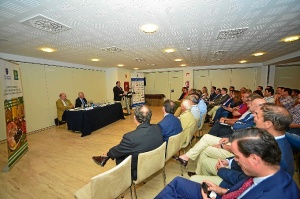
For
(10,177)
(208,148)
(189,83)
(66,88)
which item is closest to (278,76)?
(189,83)

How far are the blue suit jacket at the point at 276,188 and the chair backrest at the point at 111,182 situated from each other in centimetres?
102

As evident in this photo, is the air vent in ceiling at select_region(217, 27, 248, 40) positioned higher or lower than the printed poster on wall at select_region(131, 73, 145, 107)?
higher

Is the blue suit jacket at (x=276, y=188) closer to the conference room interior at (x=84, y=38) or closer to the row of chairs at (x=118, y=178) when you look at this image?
the row of chairs at (x=118, y=178)

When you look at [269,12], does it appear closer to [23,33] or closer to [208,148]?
[208,148]

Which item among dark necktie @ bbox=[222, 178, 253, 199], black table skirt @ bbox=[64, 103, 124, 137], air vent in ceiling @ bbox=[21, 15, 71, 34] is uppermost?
air vent in ceiling @ bbox=[21, 15, 71, 34]

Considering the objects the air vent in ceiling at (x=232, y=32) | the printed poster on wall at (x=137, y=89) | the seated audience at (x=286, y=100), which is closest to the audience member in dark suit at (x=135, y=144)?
the air vent in ceiling at (x=232, y=32)

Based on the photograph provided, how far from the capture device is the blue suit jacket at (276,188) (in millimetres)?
846

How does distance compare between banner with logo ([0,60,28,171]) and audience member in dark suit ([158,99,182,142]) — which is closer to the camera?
audience member in dark suit ([158,99,182,142])

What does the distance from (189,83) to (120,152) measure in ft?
28.3

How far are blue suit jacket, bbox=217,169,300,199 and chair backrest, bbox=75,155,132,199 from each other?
1.02 m

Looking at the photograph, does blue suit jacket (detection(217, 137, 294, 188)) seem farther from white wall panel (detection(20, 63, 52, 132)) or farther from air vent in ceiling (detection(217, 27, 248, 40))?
white wall panel (detection(20, 63, 52, 132))

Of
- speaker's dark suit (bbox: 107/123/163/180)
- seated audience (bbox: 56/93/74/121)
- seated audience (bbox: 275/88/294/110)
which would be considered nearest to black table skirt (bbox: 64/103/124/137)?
seated audience (bbox: 56/93/74/121)

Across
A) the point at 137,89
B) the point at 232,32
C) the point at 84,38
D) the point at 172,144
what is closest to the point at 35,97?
the point at 84,38

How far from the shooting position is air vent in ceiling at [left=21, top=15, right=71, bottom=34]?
215 centimetres
